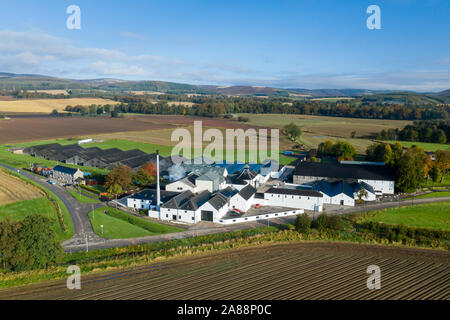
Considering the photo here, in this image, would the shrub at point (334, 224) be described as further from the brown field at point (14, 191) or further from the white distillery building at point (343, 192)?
the brown field at point (14, 191)

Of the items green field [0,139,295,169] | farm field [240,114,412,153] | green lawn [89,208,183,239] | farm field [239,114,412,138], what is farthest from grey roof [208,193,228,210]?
farm field [239,114,412,138]

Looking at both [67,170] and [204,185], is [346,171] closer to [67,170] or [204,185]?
[204,185]

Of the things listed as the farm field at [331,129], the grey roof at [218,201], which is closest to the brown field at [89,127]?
the farm field at [331,129]

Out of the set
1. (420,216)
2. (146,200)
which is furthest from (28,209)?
(420,216)

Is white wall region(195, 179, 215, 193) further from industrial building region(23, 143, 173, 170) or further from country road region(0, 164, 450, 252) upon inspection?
industrial building region(23, 143, 173, 170)
